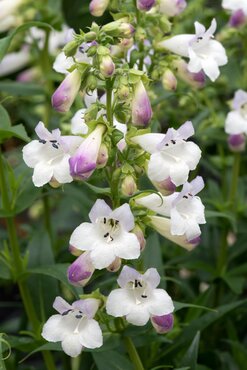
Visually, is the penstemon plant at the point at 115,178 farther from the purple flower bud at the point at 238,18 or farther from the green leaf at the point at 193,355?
the purple flower bud at the point at 238,18

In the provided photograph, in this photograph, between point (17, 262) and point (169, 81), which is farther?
point (17, 262)

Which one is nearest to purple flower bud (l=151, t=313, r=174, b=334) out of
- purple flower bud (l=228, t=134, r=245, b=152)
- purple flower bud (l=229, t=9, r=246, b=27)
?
purple flower bud (l=228, t=134, r=245, b=152)

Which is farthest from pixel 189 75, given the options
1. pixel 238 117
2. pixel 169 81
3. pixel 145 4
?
pixel 238 117

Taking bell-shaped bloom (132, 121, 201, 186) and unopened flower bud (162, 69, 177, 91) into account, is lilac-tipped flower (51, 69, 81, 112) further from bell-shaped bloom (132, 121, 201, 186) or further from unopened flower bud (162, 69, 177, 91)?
unopened flower bud (162, 69, 177, 91)

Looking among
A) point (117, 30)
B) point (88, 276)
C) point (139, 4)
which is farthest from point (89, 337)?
point (139, 4)

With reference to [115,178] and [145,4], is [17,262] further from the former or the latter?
[145,4]

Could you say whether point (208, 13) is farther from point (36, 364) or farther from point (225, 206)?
point (36, 364)

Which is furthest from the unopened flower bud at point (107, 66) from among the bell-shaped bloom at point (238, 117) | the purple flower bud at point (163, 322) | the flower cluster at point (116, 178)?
the bell-shaped bloom at point (238, 117)

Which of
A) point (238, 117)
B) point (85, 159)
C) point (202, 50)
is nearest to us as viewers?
point (85, 159)
